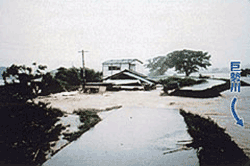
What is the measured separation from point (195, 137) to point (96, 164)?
1.62 metres

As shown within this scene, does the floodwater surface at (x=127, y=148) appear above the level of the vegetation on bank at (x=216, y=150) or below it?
below

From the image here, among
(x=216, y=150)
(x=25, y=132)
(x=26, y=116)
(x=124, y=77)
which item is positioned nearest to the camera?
(x=216, y=150)

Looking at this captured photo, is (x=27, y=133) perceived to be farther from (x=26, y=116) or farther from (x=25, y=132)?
(x=26, y=116)

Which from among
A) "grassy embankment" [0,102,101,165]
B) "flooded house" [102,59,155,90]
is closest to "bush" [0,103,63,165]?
"grassy embankment" [0,102,101,165]

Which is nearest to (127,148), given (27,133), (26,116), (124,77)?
(27,133)

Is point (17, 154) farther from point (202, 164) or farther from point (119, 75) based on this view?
point (119, 75)

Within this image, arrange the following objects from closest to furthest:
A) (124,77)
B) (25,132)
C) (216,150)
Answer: (216,150), (25,132), (124,77)

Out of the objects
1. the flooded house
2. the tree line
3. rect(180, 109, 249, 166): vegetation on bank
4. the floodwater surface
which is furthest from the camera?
the flooded house

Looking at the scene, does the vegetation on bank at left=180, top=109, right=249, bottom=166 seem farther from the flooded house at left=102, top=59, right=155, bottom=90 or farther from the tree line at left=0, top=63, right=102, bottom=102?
the flooded house at left=102, top=59, right=155, bottom=90

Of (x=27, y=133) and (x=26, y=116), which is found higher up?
(x=26, y=116)

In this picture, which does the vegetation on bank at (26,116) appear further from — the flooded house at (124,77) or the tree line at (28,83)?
the flooded house at (124,77)

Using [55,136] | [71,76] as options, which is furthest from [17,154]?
[71,76]

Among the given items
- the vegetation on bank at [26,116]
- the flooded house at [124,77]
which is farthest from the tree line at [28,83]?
the flooded house at [124,77]

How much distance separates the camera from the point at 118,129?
2672 millimetres
